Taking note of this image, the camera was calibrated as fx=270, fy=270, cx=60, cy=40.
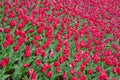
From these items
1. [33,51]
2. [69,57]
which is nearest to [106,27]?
[69,57]

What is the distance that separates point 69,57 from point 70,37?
1030 mm

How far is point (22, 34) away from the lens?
15.9 feet

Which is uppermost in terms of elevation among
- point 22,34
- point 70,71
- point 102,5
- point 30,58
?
point 22,34

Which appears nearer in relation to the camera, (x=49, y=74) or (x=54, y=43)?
(x=49, y=74)

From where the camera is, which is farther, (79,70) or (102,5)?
(102,5)

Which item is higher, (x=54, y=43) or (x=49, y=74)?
(x=49, y=74)

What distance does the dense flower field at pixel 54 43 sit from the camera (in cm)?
446

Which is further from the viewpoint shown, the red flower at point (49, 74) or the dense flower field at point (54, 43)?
the dense flower field at point (54, 43)

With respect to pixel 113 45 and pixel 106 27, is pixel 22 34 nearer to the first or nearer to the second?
pixel 113 45

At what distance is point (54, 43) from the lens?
5.54 metres

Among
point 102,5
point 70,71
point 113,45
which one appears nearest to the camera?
point 70,71

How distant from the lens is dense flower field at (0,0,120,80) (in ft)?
14.6

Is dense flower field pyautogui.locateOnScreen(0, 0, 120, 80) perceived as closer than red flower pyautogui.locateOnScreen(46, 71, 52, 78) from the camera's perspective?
No

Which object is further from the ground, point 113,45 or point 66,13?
point 66,13
